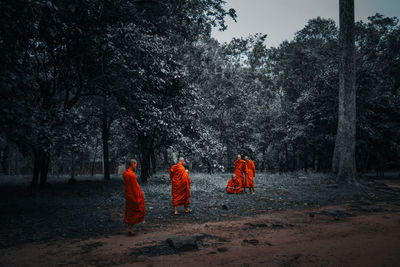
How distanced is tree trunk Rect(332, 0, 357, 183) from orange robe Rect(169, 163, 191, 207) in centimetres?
993

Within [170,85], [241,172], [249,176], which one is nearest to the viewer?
[249,176]

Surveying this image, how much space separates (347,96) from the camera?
14266 mm

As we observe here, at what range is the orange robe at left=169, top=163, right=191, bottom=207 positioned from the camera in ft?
27.3

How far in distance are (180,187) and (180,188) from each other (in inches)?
1.3

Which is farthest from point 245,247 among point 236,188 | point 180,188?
point 236,188

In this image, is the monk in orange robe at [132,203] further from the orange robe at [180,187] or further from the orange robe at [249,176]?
the orange robe at [249,176]

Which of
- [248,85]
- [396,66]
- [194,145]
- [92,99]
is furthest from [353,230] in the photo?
[396,66]

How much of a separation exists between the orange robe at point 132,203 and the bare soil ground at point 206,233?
39 cm

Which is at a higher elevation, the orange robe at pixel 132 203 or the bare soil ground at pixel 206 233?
the orange robe at pixel 132 203

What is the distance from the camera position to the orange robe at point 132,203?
6145 millimetres

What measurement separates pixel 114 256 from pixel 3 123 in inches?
158

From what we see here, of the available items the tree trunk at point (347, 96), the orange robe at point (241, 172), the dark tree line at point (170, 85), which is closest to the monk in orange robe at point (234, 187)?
the orange robe at point (241, 172)

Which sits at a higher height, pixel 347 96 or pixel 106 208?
pixel 347 96

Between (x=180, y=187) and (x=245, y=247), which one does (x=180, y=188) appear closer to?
(x=180, y=187)
